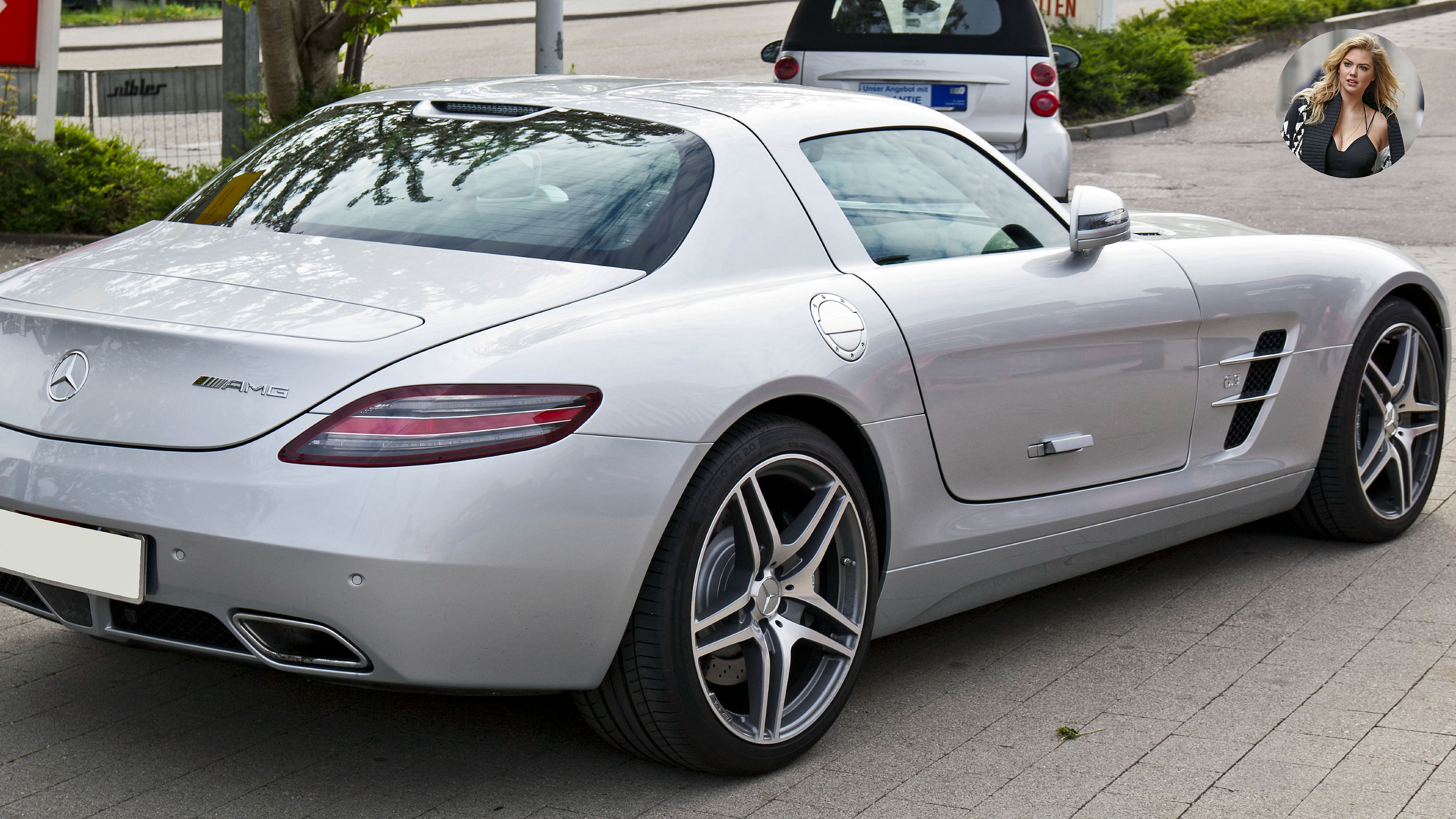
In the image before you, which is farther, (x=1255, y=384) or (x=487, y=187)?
(x=1255, y=384)

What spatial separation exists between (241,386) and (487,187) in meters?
0.93

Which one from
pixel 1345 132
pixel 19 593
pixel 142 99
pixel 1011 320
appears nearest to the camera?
pixel 19 593

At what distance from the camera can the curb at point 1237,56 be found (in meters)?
16.3

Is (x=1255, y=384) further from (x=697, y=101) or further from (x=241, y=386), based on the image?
(x=241, y=386)

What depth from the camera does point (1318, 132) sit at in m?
8.56

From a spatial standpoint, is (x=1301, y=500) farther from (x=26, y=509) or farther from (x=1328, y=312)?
(x=26, y=509)

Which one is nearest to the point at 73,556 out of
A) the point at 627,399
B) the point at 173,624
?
the point at 173,624

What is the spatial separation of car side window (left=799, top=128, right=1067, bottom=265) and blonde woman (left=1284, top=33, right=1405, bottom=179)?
408 cm

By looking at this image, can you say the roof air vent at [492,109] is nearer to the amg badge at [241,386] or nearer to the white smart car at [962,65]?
the amg badge at [241,386]

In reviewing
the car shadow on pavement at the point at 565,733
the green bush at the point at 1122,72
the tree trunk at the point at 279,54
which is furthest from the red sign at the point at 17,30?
the green bush at the point at 1122,72

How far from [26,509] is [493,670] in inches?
35.8

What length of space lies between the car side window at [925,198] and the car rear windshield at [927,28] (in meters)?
6.04

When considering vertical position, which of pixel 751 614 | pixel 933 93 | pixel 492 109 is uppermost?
pixel 492 109

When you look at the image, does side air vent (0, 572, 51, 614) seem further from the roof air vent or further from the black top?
the black top
